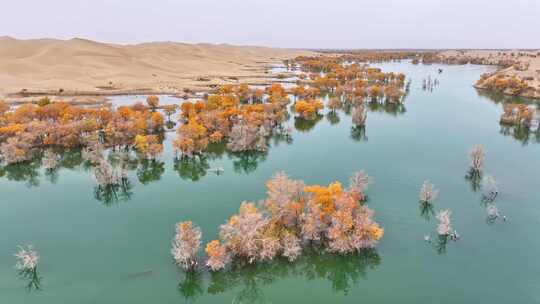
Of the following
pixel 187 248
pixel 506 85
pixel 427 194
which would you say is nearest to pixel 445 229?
pixel 427 194

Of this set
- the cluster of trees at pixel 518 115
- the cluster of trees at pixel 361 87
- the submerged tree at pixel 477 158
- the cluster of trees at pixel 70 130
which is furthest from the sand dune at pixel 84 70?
→ the cluster of trees at pixel 518 115

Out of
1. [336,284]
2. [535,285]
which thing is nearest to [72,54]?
[336,284]

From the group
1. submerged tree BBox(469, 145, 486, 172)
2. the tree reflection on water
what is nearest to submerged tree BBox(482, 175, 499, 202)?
submerged tree BBox(469, 145, 486, 172)

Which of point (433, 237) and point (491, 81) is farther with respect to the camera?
point (491, 81)

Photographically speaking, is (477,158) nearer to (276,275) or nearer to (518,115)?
(518,115)

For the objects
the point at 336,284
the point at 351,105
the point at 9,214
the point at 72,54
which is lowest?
the point at 336,284

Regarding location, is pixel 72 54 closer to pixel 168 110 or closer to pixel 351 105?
pixel 168 110

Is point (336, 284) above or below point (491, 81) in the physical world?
below

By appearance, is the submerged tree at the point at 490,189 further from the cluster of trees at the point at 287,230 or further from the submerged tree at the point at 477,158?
the cluster of trees at the point at 287,230
